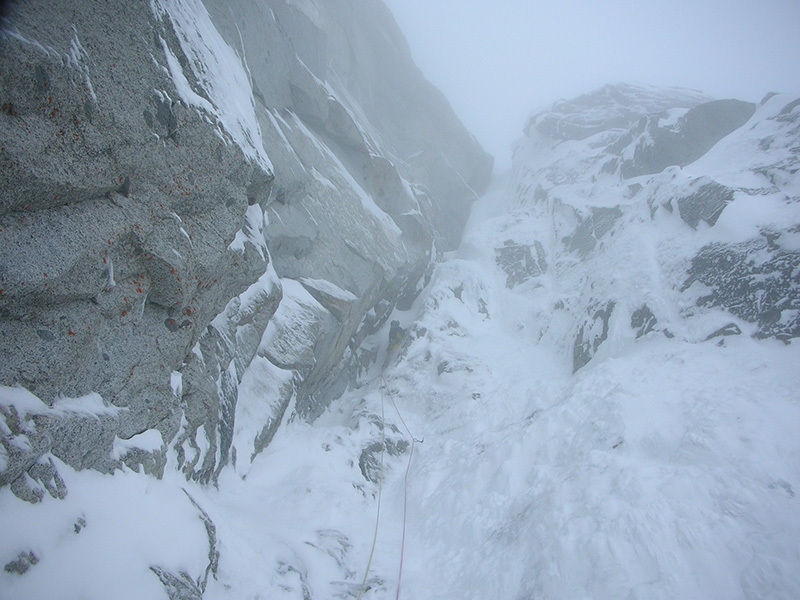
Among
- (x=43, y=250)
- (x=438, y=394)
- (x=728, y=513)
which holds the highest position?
(x=43, y=250)

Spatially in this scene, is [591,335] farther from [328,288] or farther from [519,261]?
[328,288]

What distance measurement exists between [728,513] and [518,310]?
55.4 feet

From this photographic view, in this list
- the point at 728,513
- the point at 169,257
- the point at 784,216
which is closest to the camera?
the point at 169,257

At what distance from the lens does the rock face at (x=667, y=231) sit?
1520 centimetres

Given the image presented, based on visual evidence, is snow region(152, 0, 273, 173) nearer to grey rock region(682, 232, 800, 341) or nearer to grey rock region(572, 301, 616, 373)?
grey rock region(572, 301, 616, 373)

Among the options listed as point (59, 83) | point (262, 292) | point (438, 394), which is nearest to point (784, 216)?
point (438, 394)

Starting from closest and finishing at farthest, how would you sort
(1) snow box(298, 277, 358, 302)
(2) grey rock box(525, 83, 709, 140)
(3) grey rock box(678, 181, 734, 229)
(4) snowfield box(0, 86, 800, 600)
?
(4) snowfield box(0, 86, 800, 600) < (1) snow box(298, 277, 358, 302) < (3) grey rock box(678, 181, 734, 229) < (2) grey rock box(525, 83, 709, 140)

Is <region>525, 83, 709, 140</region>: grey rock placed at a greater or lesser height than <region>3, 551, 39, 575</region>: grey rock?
lesser

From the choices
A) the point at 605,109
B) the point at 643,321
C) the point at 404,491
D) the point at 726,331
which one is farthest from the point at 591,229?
the point at 605,109

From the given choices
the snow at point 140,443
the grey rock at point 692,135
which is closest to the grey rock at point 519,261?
the grey rock at point 692,135

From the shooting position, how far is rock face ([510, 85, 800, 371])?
15.2 metres

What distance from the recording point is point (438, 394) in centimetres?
1736

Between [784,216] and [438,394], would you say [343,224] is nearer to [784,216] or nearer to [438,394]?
[438,394]

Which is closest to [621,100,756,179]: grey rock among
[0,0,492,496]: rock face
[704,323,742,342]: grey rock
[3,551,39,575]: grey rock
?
[704,323,742,342]: grey rock
